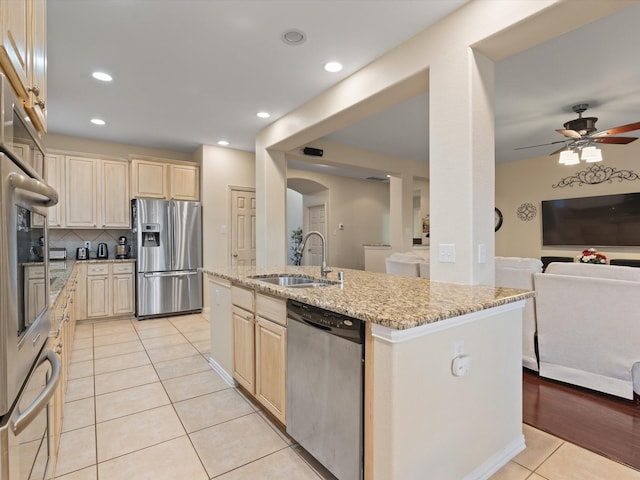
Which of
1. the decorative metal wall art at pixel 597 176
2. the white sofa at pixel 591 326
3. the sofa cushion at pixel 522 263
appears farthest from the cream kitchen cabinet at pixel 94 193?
the decorative metal wall art at pixel 597 176

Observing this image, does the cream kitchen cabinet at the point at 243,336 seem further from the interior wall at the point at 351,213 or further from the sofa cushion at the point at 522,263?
the interior wall at the point at 351,213

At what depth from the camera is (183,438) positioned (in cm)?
198

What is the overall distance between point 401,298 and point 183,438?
5.14 feet

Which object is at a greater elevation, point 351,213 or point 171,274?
point 351,213

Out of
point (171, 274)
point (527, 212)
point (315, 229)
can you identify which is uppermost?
point (527, 212)

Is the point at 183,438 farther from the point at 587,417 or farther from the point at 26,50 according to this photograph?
the point at 587,417

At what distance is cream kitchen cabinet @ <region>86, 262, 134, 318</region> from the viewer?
15.0 ft

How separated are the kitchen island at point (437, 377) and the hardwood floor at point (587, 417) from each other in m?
0.42

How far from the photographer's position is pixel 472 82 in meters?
2.07

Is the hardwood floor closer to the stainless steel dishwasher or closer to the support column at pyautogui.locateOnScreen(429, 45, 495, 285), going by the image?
the support column at pyautogui.locateOnScreen(429, 45, 495, 285)

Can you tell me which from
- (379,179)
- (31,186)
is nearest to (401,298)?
(31,186)

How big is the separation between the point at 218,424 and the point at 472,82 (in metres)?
2.72

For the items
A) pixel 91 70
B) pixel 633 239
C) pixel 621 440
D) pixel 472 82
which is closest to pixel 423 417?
pixel 621 440

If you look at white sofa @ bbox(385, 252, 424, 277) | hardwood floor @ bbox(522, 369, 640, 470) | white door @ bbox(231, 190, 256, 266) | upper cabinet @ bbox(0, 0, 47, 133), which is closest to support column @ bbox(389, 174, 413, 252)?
white sofa @ bbox(385, 252, 424, 277)
